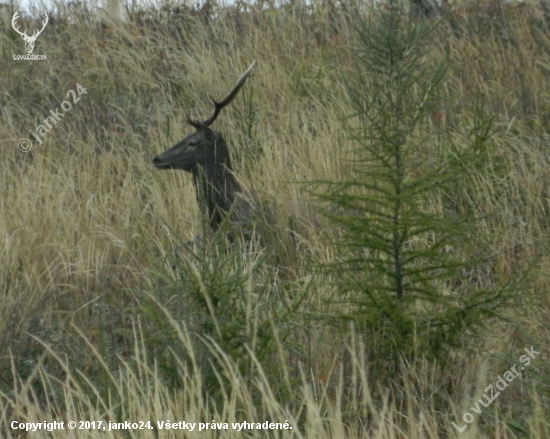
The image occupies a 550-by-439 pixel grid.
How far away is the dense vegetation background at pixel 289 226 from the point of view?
14.7 ft

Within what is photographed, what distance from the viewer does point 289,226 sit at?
7.30 meters

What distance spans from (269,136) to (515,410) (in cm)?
462

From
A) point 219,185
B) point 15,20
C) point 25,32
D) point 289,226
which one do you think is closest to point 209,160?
point 219,185

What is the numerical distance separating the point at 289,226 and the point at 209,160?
1134 mm

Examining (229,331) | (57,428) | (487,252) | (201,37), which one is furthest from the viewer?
(201,37)

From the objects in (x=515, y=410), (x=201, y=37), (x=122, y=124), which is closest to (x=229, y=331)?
(x=515, y=410)

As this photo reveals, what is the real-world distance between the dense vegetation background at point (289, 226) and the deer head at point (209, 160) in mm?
204

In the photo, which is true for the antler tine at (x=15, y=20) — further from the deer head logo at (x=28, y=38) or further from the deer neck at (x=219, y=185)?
the deer neck at (x=219, y=185)

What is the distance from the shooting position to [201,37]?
36.7 ft

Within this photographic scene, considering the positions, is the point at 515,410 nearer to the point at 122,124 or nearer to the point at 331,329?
the point at 331,329
